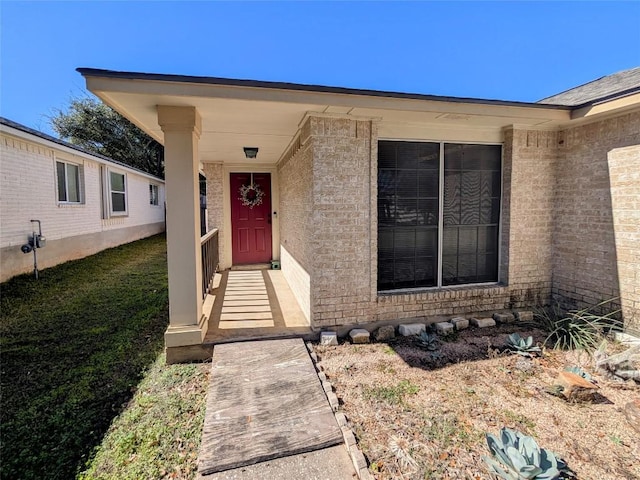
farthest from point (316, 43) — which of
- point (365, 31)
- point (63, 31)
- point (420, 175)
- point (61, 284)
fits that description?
point (61, 284)

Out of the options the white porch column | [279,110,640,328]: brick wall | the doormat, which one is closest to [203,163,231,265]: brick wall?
[279,110,640,328]: brick wall

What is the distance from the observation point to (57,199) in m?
7.93

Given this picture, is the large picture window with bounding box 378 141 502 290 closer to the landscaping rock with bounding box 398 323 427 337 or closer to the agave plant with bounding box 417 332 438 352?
the landscaping rock with bounding box 398 323 427 337

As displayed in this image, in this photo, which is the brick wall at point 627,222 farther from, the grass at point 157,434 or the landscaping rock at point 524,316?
the grass at point 157,434

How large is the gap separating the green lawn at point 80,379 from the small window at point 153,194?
10267 millimetres

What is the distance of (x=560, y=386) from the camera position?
2.80m

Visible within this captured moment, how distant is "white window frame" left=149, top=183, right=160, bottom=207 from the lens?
15.6 m

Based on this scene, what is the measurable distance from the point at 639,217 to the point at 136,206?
15.1 meters

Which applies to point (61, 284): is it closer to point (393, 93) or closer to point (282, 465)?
point (282, 465)

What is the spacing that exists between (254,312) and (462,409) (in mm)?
2910

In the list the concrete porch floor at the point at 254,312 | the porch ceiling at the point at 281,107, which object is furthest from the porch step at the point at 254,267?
the porch ceiling at the point at 281,107

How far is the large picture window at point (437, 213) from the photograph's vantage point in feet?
13.7

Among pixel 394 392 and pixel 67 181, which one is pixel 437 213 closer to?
pixel 394 392

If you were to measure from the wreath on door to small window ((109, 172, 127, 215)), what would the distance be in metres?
6.33
